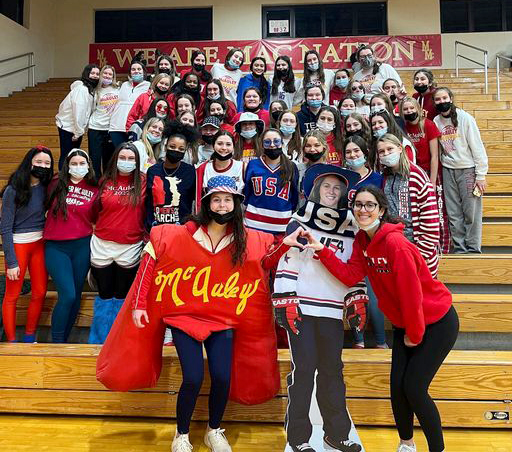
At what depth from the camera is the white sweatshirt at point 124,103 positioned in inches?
180

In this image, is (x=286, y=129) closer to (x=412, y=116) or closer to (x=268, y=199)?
(x=268, y=199)

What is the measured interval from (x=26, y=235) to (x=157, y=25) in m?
9.48

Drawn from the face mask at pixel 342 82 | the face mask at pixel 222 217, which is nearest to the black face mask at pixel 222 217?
the face mask at pixel 222 217

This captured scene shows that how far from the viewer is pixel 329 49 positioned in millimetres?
10125

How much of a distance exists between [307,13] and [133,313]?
10395mm

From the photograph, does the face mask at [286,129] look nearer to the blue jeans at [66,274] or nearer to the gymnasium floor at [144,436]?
the blue jeans at [66,274]

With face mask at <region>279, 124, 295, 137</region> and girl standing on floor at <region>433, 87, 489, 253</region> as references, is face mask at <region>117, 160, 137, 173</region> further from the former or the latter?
girl standing on floor at <region>433, 87, 489, 253</region>

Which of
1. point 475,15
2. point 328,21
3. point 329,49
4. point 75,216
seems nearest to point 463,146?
point 75,216

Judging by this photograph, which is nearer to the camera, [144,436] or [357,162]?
[144,436]

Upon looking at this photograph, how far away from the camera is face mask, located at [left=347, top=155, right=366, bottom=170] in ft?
9.77

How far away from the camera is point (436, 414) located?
2145 millimetres

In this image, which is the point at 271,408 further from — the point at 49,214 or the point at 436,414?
the point at 49,214

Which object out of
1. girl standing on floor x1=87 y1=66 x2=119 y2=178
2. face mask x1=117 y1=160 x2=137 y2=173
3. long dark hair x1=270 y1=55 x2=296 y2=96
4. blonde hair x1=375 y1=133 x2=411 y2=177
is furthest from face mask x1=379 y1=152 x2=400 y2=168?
girl standing on floor x1=87 y1=66 x2=119 y2=178

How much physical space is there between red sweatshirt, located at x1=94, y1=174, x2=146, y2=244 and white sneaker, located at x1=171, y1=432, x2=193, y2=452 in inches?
52.1
